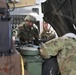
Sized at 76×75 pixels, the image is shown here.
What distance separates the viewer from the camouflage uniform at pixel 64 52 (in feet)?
6.04

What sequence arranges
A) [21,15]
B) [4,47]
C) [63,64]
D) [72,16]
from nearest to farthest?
[4,47]
[63,64]
[72,16]
[21,15]

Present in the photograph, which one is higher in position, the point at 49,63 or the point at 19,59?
the point at 19,59

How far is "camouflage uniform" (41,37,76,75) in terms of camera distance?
1842 millimetres

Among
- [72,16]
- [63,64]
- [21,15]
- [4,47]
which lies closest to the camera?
[4,47]

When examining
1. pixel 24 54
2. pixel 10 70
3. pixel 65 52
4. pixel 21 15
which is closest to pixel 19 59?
pixel 10 70

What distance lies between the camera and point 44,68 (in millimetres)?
1918

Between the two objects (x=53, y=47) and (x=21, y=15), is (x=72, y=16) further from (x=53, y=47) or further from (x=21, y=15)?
(x=21, y=15)

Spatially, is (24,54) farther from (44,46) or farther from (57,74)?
(57,74)

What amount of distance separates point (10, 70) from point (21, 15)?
15.6 feet

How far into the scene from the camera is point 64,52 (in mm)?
1912

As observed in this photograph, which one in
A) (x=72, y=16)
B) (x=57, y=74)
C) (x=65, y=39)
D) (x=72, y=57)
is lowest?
(x=57, y=74)

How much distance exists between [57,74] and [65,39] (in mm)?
317

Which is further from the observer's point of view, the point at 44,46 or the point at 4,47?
the point at 44,46

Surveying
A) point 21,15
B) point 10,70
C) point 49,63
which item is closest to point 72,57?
point 49,63
